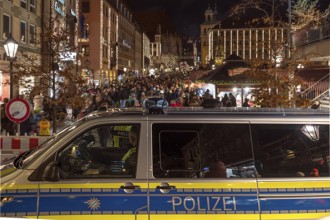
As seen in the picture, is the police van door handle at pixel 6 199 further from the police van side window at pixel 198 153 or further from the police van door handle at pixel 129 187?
the police van side window at pixel 198 153

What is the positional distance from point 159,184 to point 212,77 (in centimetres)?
→ 1565

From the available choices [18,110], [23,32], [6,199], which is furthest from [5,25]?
[6,199]

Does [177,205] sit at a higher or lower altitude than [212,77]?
lower

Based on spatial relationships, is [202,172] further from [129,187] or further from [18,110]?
[18,110]

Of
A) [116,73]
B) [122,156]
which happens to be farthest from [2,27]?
[116,73]

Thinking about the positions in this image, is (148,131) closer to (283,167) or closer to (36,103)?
(283,167)

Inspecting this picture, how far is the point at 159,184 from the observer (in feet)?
14.5

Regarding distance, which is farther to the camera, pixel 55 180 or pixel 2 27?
pixel 2 27

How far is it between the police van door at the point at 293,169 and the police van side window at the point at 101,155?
1.26m

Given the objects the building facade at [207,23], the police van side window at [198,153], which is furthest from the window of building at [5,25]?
the building facade at [207,23]

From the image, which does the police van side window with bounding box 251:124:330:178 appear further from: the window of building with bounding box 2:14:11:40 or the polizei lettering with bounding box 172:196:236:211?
the window of building with bounding box 2:14:11:40

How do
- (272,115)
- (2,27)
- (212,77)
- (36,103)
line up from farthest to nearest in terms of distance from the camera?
(2,27) → (36,103) → (212,77) → (272,115)

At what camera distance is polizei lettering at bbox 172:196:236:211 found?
14.4ft

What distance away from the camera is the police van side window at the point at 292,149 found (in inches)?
179
